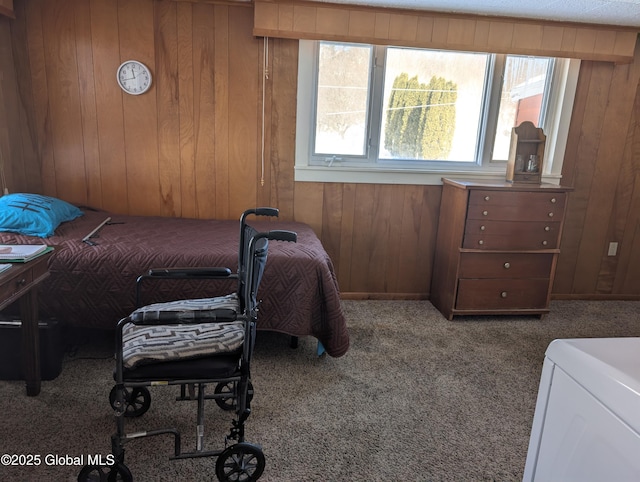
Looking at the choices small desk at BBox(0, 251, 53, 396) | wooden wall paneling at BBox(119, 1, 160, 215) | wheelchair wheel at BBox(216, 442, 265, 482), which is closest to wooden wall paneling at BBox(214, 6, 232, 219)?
wooden wall paneling at BBox(119, 1, 160, 215)

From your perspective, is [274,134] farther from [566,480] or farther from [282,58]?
[566,480]

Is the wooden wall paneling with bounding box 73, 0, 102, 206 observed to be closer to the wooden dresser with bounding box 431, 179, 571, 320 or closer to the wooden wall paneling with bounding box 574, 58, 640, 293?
the wooden dresser with bounding box 431, 179, 571, 320

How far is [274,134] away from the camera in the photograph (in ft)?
10.6

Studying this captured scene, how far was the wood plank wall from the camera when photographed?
2992 mm

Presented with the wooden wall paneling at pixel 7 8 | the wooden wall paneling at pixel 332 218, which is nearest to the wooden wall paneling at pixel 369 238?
the wooden wall paneling at pixel 332 218

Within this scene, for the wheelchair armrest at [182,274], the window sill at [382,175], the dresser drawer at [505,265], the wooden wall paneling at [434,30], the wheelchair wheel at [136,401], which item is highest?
the wooden wall paneling at [434,30]

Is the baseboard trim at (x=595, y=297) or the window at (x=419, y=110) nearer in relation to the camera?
the window at (x=419, y=110)

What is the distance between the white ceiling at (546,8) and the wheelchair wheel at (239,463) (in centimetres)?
265

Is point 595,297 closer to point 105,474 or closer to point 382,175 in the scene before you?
point 382,175

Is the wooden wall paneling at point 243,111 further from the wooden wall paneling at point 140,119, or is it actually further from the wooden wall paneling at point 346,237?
the wooden wall paneling at point 346,237

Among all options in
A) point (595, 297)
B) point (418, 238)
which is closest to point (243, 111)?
point (418, 238)

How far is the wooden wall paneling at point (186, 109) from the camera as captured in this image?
9.89 ft

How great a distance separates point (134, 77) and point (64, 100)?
1.65ft

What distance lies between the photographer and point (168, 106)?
313 centimetres
